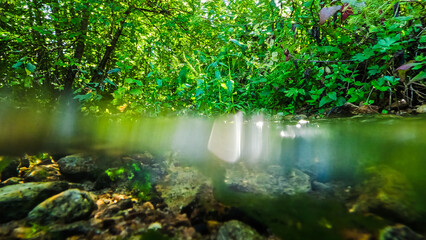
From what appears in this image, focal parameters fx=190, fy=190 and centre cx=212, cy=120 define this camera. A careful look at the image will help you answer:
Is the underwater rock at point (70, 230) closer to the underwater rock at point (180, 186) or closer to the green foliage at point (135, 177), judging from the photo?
the green foliage at point (135, 177)

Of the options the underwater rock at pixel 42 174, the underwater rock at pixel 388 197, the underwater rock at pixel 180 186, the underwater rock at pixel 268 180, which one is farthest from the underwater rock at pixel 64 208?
the underwater rock at pixel 388 197

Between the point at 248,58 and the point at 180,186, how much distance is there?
3.96 metres

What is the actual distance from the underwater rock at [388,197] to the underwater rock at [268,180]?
0.51 meters

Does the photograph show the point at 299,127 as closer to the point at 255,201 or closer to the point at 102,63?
the point at 255,201

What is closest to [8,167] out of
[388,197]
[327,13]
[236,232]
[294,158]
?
[236,232]

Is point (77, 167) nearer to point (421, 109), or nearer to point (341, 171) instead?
point (341, 171)

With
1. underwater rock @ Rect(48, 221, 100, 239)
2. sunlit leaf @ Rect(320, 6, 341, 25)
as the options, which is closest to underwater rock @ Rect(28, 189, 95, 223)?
underwater rock @ Rect(48, 221, 100, 239)

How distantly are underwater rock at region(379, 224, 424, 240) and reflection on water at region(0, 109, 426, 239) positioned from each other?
66 millimetres

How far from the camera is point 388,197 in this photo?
185 cm

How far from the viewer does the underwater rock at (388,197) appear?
1683 millimetres

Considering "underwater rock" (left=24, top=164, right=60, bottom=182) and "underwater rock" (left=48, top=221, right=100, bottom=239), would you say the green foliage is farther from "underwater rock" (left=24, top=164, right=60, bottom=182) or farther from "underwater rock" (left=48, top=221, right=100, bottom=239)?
"underwater rock" (left=24, top=164, right=60, bottom=182)

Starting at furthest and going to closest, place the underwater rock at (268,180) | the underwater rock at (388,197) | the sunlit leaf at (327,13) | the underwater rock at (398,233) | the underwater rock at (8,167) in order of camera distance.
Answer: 1. the sunlit leaf at (327,13)
2. the underwater rock at (8,167)
3. the underwater rock at (268,180)
4. the underwater rock at (388,197)
5. the underwater rock at (398,233)

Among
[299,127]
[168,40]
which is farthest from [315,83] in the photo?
[168,40]

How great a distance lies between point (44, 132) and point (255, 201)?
5.40 m
